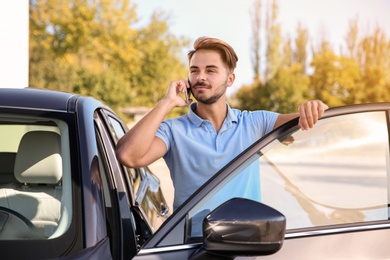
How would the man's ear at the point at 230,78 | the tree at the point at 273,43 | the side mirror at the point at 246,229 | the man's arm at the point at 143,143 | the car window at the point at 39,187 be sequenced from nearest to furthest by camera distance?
1. the side mirror at the point at 246,229
2. the car window at the point at 39,187
3. the man's arm at the point at 143,143
4. the man's ear at the point at 230,78
5. the tree at the point at 273,43

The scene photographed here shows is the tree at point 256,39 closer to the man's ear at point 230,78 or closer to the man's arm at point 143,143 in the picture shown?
the man's ear at point 230,78

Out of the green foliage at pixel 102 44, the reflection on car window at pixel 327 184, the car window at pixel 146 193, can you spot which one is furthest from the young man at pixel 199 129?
the green foliage at pixel 102 44

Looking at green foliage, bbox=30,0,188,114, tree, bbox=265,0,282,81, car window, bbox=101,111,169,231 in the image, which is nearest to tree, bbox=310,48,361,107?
tree, bbox=265,0,282,81

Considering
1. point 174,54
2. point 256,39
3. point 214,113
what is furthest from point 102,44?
point 214,113

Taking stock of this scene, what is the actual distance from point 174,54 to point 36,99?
1282 inches

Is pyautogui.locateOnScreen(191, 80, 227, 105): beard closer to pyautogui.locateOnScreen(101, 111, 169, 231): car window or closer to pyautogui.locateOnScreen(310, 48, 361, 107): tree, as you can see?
pyautogui.locateOnScreen(101, 111, 169, 231): car window

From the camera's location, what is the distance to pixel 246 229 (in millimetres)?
2027

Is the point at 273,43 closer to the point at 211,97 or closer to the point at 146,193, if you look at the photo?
the point at 146,193

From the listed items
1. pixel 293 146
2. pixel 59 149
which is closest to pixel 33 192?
pixel 59 149

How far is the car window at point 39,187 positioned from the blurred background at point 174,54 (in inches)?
1110

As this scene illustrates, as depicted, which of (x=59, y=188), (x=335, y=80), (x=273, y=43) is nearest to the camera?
(x=59, y=188)

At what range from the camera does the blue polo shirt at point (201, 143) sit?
2873 mm

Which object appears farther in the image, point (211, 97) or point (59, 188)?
point (211, 97)

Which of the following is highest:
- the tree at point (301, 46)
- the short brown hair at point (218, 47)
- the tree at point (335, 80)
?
the tree at point (301, 46)
